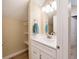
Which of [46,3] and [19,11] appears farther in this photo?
[19,11]

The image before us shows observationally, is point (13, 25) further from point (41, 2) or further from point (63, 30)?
point (63, 30)

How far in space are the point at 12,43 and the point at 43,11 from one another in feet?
4.10

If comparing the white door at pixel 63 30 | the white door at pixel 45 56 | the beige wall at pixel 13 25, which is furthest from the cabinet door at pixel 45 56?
the beige wall at pixel 13 25

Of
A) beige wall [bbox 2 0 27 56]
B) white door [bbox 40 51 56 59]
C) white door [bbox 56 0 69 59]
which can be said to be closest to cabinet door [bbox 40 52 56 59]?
white door [bbox 40 51 56 59]

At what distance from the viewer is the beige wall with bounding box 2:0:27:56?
2593mm

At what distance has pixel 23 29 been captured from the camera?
3049mm

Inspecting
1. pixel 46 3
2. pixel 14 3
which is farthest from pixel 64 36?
pixel 14 3

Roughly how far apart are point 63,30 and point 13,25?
5.74 feet

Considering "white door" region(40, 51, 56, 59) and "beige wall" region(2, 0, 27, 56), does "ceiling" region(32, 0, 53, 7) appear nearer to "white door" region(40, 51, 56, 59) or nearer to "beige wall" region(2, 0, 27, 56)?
"beige wall" region(2, 0, 27, 56)

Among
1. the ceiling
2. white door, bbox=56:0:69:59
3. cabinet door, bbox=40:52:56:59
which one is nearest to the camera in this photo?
white door, bbox=56:0:69:59

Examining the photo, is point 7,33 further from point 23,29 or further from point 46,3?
Result: point 46,3

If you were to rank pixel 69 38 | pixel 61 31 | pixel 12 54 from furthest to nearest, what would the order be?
pixel 12 54
pixel 61 31
pixel 69 38

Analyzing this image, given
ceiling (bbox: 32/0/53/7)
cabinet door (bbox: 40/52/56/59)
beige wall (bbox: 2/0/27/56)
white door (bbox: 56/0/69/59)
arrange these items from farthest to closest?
beige wall (bbox: 2/0/27/56)
ceiling (bbox: 32/0/53/7)
cabinet door (bbox: 40/52/56/59)
white door (bbox: 56/0/69/59)

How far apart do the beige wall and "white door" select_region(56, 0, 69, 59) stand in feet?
4.80
